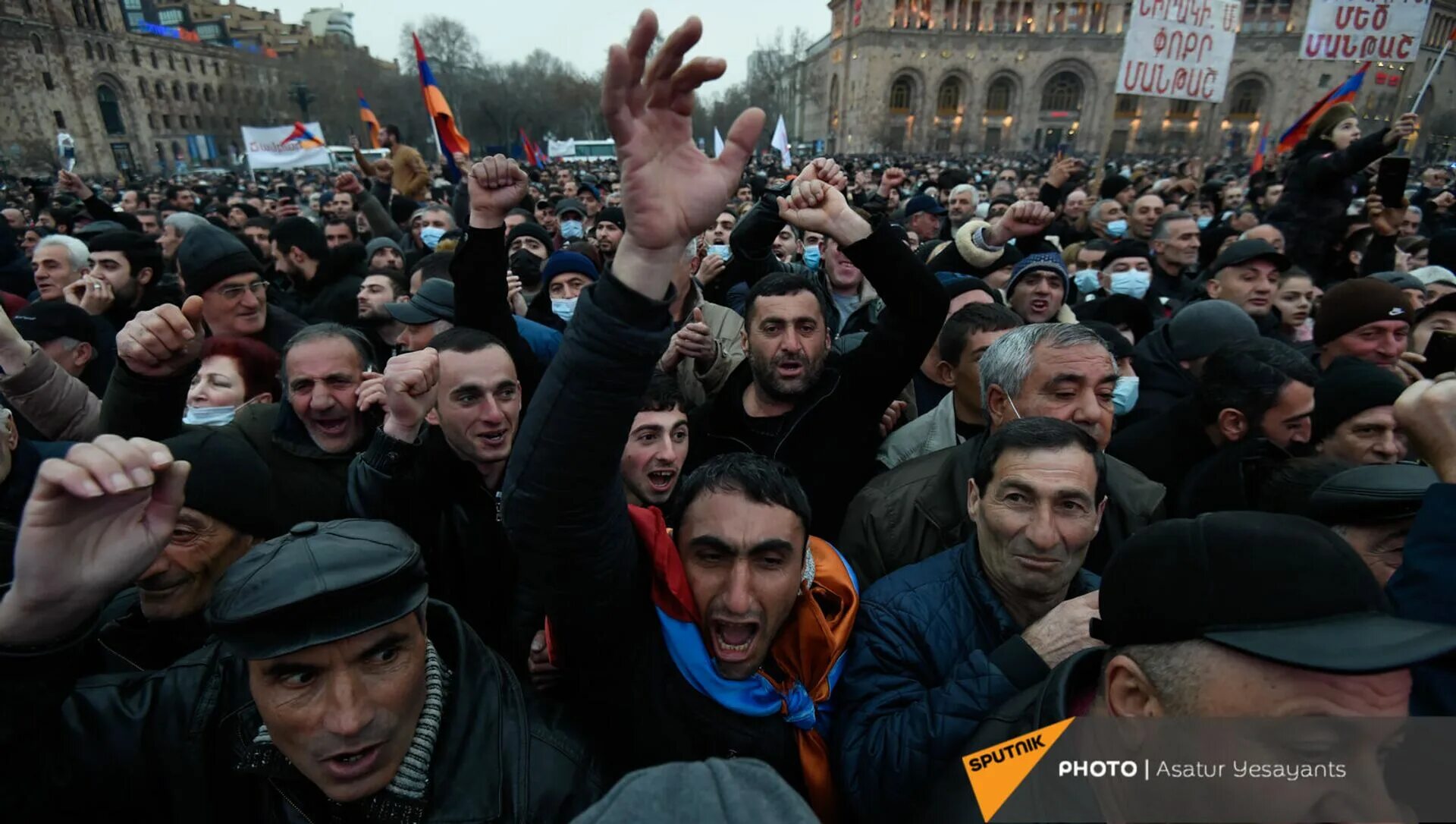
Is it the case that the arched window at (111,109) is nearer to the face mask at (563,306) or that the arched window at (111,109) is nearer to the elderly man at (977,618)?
the face mask at (563,306)

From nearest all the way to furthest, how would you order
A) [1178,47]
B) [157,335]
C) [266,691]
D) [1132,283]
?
[266,691] → [157,335] → [1132,283] → [1178,47]

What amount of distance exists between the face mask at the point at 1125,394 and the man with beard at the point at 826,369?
1449mm

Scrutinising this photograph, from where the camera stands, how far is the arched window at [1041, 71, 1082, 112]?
58562mm

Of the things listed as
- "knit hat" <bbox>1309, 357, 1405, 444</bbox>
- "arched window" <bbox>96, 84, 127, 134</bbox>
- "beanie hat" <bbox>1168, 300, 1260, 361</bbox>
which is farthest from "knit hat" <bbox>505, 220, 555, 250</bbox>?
"arched window" <bbox>96, 84, 127, 134</bbox>

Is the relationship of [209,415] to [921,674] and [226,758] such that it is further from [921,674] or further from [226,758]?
[921,674]

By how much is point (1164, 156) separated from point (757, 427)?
61.5 metres

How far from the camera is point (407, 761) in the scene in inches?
58.1

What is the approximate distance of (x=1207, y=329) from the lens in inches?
153

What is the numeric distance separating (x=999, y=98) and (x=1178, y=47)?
194ft

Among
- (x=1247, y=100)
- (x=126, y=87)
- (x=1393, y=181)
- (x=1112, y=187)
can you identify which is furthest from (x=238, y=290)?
(x=1247, y=100)

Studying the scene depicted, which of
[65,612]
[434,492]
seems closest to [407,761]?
[65,612]

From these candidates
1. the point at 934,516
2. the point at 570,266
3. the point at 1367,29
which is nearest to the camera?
the point at 934,516

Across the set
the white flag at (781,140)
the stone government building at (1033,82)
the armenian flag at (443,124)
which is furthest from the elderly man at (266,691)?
the stone government building at (1033,82)

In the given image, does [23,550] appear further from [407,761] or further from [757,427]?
[757,427]
